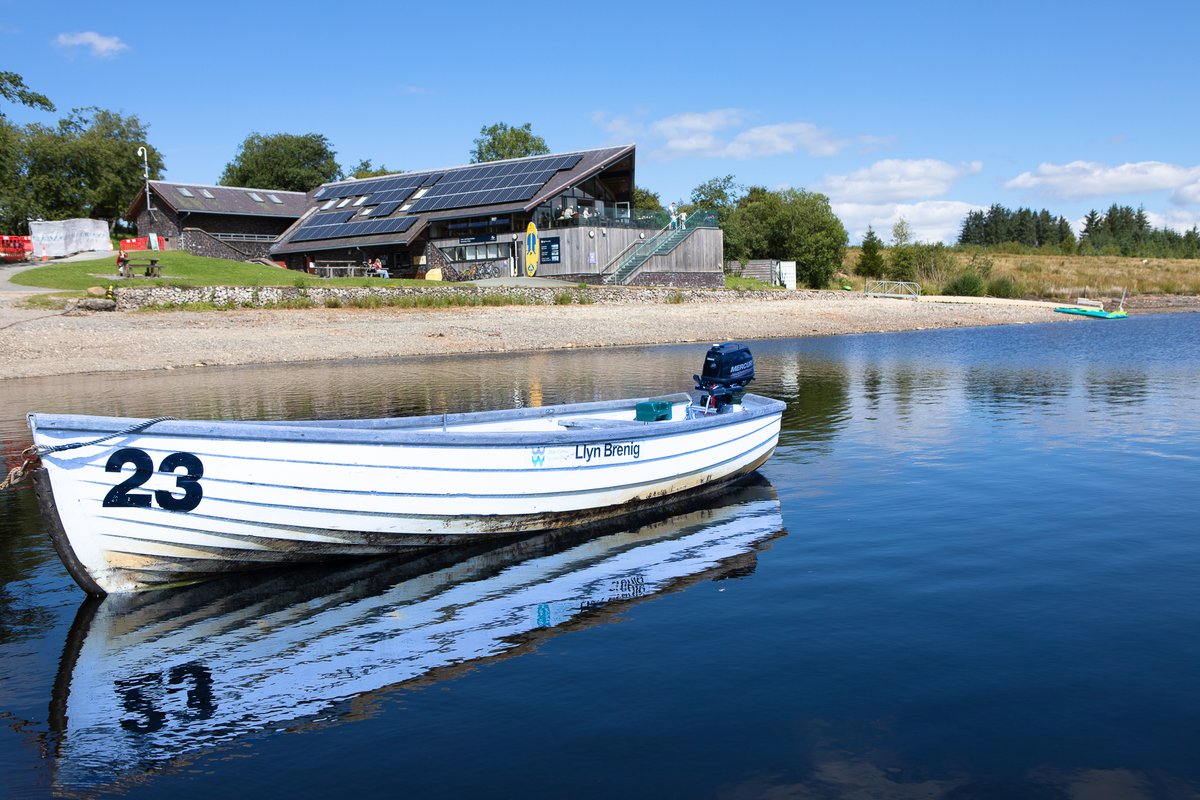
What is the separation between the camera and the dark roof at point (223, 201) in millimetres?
66875

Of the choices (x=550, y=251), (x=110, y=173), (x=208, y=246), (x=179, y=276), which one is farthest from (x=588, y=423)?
(x=110, y=173)

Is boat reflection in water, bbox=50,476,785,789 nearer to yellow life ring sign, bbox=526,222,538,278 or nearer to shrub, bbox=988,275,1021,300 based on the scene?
yellow life ring sign, bbox=526,222,538,278

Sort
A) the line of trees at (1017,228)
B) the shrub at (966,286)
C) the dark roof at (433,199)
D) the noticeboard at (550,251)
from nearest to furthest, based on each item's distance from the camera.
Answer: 1. the noticeboard at (550,251)
2. the dark roof at (433,199)
3. the shrub at (966,286)
4. the line of trees at (1017,228)

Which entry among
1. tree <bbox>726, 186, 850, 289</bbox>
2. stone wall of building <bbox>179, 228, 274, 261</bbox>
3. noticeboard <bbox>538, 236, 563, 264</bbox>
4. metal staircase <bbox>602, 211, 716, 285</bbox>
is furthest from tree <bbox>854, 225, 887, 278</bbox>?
stone wall of building <bbox>179, 228, 274, 261</bbox>

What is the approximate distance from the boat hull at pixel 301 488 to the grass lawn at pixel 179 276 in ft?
123

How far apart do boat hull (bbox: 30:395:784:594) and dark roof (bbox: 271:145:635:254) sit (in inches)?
1862

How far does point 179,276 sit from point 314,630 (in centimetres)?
4606

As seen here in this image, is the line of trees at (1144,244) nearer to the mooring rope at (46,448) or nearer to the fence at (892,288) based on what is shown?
the fence at (892,288)

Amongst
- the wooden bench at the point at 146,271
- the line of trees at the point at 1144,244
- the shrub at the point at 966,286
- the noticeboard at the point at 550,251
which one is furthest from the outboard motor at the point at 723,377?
the line of trees at the point at 1144,244

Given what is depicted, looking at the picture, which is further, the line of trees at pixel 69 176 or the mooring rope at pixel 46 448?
the line of trees at pixel 69 176

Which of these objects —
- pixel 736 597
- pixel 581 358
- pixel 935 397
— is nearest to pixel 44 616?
pixel 736 597

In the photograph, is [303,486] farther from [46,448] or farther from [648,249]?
[648,249]

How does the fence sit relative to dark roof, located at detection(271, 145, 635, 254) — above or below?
below

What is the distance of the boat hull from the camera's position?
9031 millimetres
